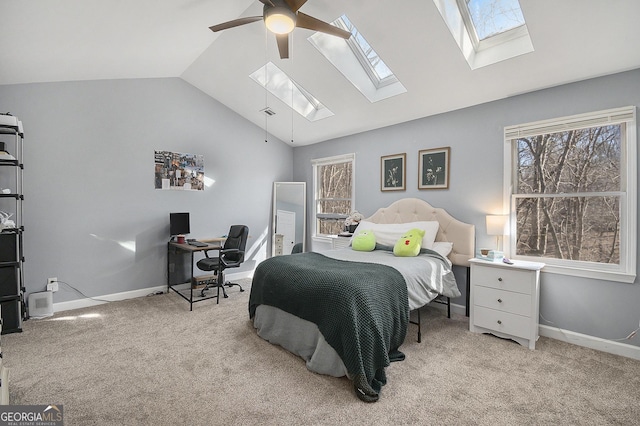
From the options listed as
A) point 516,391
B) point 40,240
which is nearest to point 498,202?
point 516,391

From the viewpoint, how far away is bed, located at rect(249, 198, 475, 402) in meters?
2.07

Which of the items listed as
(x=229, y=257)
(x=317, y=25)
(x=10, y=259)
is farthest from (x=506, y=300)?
(x=10, y=259)

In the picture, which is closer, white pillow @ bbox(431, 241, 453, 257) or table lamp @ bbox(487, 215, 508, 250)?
table lamp @ bbox(487, 215, 508, 250)

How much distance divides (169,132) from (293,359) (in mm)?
3537

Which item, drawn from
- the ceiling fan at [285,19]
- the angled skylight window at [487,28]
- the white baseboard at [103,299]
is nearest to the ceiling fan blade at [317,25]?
the ceiling fan at [285,19]

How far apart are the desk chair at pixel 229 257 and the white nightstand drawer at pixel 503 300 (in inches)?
116

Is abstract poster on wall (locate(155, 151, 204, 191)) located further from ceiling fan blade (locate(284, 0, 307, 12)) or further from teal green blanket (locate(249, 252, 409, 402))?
ceiling fan blade (locate(284, 0, 307, 12))

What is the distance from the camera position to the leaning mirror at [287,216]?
556 cm

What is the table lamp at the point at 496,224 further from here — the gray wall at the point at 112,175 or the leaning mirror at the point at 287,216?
the gray wall at the point at 112,175

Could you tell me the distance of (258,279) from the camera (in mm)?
3014

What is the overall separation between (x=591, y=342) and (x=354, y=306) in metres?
2.35

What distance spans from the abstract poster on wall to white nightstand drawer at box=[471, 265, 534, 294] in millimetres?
3875

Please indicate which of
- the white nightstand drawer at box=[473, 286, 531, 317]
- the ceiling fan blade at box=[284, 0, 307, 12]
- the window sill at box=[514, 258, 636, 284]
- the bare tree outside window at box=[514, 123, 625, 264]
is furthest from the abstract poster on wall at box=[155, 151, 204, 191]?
the window sill at box=[514, 258, 636, 284]

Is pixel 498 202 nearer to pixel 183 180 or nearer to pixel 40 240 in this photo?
pixel 183 180
